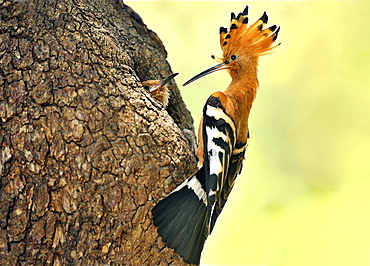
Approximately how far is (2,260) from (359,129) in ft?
8.96

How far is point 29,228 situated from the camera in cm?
177

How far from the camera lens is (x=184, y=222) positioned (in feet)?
6.53

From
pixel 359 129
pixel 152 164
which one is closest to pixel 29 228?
pixel 152 164

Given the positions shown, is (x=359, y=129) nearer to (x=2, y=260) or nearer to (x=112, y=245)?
(x=112, y=245)

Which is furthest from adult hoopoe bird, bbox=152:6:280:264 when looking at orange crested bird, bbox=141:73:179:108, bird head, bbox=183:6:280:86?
orange crested bird, bbox=141:73:179:108

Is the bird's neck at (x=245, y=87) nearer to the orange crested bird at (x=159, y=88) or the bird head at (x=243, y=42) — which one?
the bird head at (x=243, y=42)

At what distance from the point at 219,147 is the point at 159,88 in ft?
1.92

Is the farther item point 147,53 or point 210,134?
point 147,53

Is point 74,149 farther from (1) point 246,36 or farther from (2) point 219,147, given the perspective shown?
(1) point 246,36

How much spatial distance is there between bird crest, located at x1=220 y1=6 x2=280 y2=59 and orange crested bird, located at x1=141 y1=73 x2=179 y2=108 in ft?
1.09

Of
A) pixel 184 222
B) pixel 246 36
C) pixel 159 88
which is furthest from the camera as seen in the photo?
pixel 159 88

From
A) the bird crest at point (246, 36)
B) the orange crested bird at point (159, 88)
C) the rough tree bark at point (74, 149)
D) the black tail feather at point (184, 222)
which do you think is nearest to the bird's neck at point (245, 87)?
the bird crest at point (246, 36)

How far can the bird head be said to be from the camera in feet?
7.72

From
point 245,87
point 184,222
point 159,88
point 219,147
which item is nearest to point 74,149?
point 184,222
